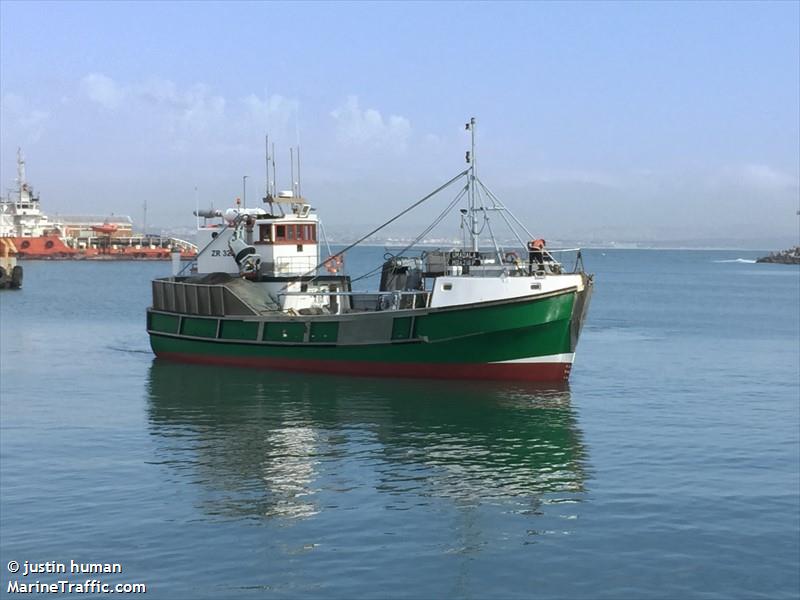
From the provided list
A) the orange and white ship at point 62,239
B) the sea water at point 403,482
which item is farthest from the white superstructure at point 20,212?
the sea water at point 403,482

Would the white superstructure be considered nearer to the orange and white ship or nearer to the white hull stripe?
the orange and white ship

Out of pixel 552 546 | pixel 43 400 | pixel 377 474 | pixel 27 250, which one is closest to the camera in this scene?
pixel 552 546

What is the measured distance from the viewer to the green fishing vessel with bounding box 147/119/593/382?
3173 cm

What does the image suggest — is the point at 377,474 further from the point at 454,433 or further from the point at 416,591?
the point at 416,591

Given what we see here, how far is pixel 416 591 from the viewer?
1477 cm

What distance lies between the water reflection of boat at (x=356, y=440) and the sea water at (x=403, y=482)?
10 centimetres

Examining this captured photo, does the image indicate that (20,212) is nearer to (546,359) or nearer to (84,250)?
(84,250)

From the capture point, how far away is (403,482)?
2077 cm

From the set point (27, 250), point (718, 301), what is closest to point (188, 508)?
point (718, 301)

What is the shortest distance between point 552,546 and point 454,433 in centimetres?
931

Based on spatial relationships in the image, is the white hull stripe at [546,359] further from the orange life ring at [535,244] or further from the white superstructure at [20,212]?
the white superstructure at [20,212]

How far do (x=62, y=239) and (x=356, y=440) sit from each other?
15955cm

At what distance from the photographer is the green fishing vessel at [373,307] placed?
31.7m

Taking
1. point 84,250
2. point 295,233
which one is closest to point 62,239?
point 84,250
